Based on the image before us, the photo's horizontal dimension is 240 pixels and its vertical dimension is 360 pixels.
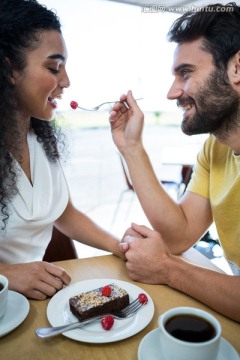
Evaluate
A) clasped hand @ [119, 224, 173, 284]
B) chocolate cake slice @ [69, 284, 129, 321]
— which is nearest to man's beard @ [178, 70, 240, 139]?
clasped hand @ [119, 224, 173, 284]

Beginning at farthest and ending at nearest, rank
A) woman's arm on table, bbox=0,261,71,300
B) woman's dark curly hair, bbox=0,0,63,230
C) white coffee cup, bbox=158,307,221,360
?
woman's dark curly hair, bbox=0,0,63,230 < woman's arm on table, bbox=0,261,71,300 < white coffee cup, bbox=158,307,221,360

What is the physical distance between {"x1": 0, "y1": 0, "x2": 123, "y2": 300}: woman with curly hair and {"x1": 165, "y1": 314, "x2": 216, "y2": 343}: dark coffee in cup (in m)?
0.55

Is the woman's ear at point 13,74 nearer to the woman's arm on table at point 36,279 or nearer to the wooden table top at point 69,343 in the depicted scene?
the woman's arm on table at point 36,279

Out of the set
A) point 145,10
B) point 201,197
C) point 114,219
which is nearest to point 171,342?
point 201,197

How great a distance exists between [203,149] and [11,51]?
873 millimetres

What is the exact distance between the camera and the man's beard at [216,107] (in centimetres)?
119

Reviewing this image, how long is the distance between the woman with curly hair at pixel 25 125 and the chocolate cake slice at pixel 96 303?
1.11 ft

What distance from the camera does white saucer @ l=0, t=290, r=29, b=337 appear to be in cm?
68

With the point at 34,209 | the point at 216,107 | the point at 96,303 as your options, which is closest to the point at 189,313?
the point at 96,303

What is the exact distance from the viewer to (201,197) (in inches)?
53.6

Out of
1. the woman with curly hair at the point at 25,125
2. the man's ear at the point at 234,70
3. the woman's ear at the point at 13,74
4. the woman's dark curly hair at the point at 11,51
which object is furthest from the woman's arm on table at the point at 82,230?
the man's ear at the point at 234,70

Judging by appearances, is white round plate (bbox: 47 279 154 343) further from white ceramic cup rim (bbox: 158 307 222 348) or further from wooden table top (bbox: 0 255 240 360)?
white ceramic cup rim (bbox: 158 307 222 348)

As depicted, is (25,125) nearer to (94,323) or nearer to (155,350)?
(94,323)

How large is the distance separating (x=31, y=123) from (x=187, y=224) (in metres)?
0.80
